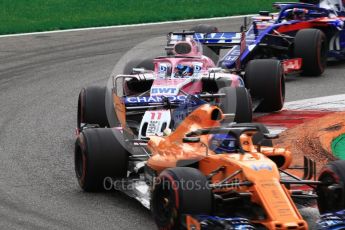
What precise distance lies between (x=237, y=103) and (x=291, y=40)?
609cm

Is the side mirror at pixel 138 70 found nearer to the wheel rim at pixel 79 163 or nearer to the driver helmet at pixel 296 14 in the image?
the wheel rim at pixel 79 163

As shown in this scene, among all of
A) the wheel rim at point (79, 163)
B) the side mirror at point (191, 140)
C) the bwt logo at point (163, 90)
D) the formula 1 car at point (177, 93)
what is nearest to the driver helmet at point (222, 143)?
the side mirror at point (191, 140)

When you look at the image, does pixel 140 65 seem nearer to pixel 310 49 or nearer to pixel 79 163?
pixel 310 49

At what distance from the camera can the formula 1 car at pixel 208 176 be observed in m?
9.48

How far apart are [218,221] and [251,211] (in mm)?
583

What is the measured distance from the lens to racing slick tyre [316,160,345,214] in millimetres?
9914

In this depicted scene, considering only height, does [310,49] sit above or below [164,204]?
below

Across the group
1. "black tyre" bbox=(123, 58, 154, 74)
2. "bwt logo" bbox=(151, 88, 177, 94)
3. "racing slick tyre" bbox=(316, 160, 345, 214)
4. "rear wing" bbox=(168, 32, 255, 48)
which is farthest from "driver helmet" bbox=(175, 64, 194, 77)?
"racing slick tyre" bbox=(316, 160, 345, 214)

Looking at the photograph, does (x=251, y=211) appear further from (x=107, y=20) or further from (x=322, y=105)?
(x=107, y=20)

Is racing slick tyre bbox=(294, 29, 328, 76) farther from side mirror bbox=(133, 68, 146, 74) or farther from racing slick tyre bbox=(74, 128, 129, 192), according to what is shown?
racing slick tyre bbox=(74, 128, 129, 192)

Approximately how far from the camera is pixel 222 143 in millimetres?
10555

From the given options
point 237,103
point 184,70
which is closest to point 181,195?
point 237,103

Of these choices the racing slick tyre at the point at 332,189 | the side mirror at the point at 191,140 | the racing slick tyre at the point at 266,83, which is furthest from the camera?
the racing slick tyre at the point at 266,83

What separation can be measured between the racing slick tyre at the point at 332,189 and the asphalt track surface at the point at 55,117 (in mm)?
1752
